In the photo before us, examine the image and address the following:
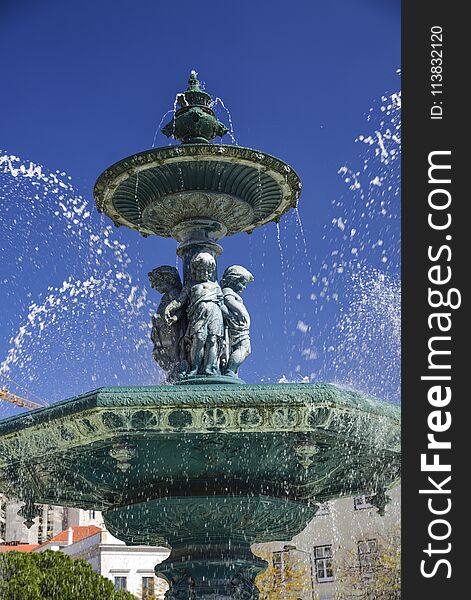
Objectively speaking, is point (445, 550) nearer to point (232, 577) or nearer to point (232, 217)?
point (232, 577)

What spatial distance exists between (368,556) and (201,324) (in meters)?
29.1

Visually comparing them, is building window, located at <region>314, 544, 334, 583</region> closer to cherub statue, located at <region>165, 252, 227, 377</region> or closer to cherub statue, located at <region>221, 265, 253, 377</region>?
cherub statue, located at <region>221, 265, 253, 377</region>

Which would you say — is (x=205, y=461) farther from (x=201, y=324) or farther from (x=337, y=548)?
(x=337, y=548)

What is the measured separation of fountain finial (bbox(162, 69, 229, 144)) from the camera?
8.96 meters

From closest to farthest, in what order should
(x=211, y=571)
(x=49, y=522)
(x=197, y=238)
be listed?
1. (x=211, y=571)
2. (x=197, y=238)
3. (x=49, y=522)

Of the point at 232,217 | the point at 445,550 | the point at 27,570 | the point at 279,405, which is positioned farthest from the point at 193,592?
the point at 27,570

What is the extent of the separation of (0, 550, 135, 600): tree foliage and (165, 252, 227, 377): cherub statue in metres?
22.8

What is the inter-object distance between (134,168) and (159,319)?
1320 millimetres

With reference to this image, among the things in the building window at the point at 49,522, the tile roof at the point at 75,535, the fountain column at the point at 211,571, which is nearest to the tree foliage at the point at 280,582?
the tile roof at the point at 75,535

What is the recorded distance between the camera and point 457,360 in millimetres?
5758

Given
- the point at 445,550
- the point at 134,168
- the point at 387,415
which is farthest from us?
the point at 134,168

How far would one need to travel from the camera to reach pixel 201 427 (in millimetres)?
6340

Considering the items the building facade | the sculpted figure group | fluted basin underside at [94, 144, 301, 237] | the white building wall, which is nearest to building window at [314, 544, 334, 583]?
the building facade

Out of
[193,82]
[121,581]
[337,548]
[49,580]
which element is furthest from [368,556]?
[193,82]
